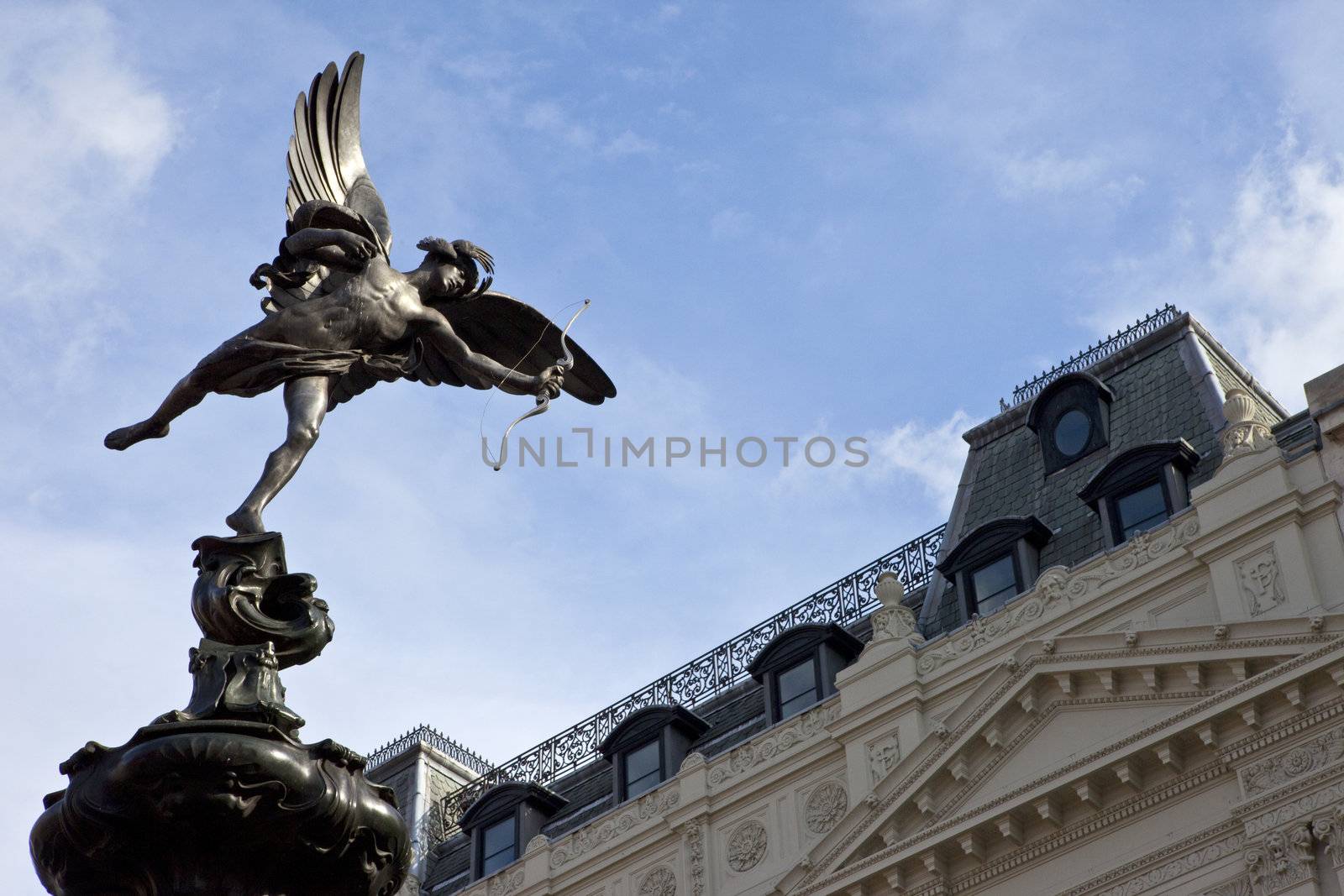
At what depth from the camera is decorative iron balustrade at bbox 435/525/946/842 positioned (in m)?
36.3

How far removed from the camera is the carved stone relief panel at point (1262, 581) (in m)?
26.5

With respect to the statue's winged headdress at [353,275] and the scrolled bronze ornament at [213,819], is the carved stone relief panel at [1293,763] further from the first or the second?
the scrolled bronze ornament at [213,819]

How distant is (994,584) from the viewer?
1288 inches

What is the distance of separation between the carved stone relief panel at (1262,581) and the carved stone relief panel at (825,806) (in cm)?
701

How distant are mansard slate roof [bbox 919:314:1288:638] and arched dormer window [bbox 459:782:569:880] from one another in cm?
866

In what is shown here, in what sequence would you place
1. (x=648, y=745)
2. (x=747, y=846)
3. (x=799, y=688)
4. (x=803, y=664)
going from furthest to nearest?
(x=648, y=745)
(x=803, y=664)
(x=799, y=688)
(x=747, y=846)

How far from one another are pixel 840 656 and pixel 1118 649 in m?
7.63

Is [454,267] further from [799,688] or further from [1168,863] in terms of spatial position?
[799,688]

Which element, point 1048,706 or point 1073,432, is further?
point 1073,432

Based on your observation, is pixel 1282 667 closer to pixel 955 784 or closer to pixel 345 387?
pixel 955 784

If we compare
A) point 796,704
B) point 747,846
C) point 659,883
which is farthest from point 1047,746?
point 659,883

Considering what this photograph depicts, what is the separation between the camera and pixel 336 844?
6742 millimetres

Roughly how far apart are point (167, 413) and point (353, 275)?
97cm

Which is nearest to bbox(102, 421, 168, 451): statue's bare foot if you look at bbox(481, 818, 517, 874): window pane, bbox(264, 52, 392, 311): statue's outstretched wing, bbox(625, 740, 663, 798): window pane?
bbox(264, 52, 392, 311): statue's outstretched wing
